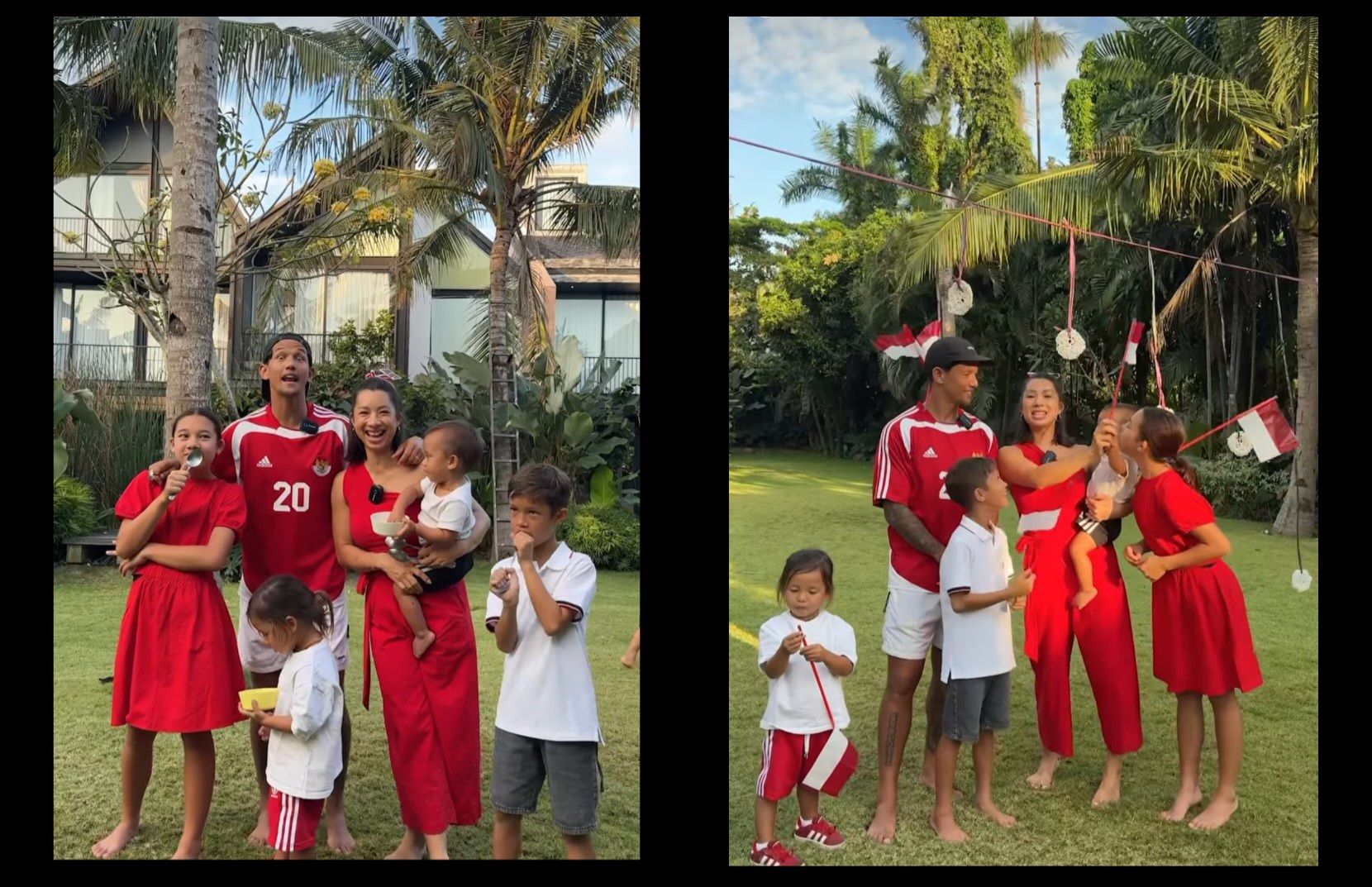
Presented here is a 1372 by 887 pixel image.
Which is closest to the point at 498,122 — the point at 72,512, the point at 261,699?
the point at 72,512

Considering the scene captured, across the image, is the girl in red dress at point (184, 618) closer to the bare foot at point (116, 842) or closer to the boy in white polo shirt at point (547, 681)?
the bare foot at point (116, 842)

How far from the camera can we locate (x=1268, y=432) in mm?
2924

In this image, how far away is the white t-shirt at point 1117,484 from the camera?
3.15 meters

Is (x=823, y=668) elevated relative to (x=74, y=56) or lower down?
lower down

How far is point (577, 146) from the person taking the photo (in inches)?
363

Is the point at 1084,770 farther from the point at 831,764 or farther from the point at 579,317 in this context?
the point at 579,317

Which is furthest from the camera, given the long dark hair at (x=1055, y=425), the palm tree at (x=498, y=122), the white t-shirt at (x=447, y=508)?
the palm tree at (x=498, y=122)

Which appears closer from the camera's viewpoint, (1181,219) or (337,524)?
(337,524)

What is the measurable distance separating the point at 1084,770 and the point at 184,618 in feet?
9.03

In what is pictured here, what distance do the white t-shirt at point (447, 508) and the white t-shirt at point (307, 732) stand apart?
398 millimetres

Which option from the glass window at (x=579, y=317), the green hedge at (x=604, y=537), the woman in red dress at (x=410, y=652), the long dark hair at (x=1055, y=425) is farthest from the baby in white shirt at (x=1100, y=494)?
the glass window at (x=579, y=317)

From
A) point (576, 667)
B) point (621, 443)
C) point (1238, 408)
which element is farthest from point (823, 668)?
point (1238, 408)
